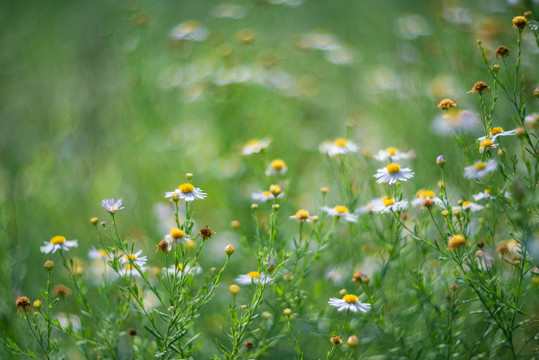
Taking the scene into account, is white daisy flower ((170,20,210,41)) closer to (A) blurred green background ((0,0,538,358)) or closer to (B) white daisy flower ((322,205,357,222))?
(A) blurred green background ((0,0,538,358))

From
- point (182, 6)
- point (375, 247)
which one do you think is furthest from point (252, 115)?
point (182, 6)

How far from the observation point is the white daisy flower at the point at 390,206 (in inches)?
60.7

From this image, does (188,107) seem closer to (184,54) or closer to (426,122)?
(184,54)

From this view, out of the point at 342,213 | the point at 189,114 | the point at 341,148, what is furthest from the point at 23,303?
the point at 189,114

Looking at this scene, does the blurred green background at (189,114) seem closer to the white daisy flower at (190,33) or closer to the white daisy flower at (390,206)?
the white daisy flower at (190,33)

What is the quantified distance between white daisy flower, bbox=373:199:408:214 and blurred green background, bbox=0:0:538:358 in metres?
0.77

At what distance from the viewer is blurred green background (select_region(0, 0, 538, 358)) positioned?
2.83m

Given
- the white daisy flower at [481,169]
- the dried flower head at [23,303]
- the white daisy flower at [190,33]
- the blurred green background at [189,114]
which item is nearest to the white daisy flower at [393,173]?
the white daisy flower at [481,169]

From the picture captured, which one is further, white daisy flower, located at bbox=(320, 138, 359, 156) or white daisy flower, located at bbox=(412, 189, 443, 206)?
white daisy flower, located at bbox=(320, 138, 359, 156)

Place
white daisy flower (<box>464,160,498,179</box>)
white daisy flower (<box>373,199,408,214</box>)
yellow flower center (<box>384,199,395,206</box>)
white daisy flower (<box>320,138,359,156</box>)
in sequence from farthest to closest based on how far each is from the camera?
white daisy flower (<box>320,138,359,156</box>), yellow flower center (<box>384,199,395,206</box>), white daisy flower (<box>373,199,408,214</box>), white daisy flower (<box>464,160,498,179</box>)

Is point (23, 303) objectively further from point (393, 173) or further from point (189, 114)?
point (189, 114)

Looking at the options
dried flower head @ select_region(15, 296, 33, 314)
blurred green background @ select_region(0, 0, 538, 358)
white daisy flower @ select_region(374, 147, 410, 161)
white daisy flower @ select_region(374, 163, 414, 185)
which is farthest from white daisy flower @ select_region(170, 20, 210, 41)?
dried flower head @ select_region(15, 296, 33, 314)

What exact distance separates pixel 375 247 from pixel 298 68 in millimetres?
2627

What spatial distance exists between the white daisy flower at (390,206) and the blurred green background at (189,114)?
0.77 m
